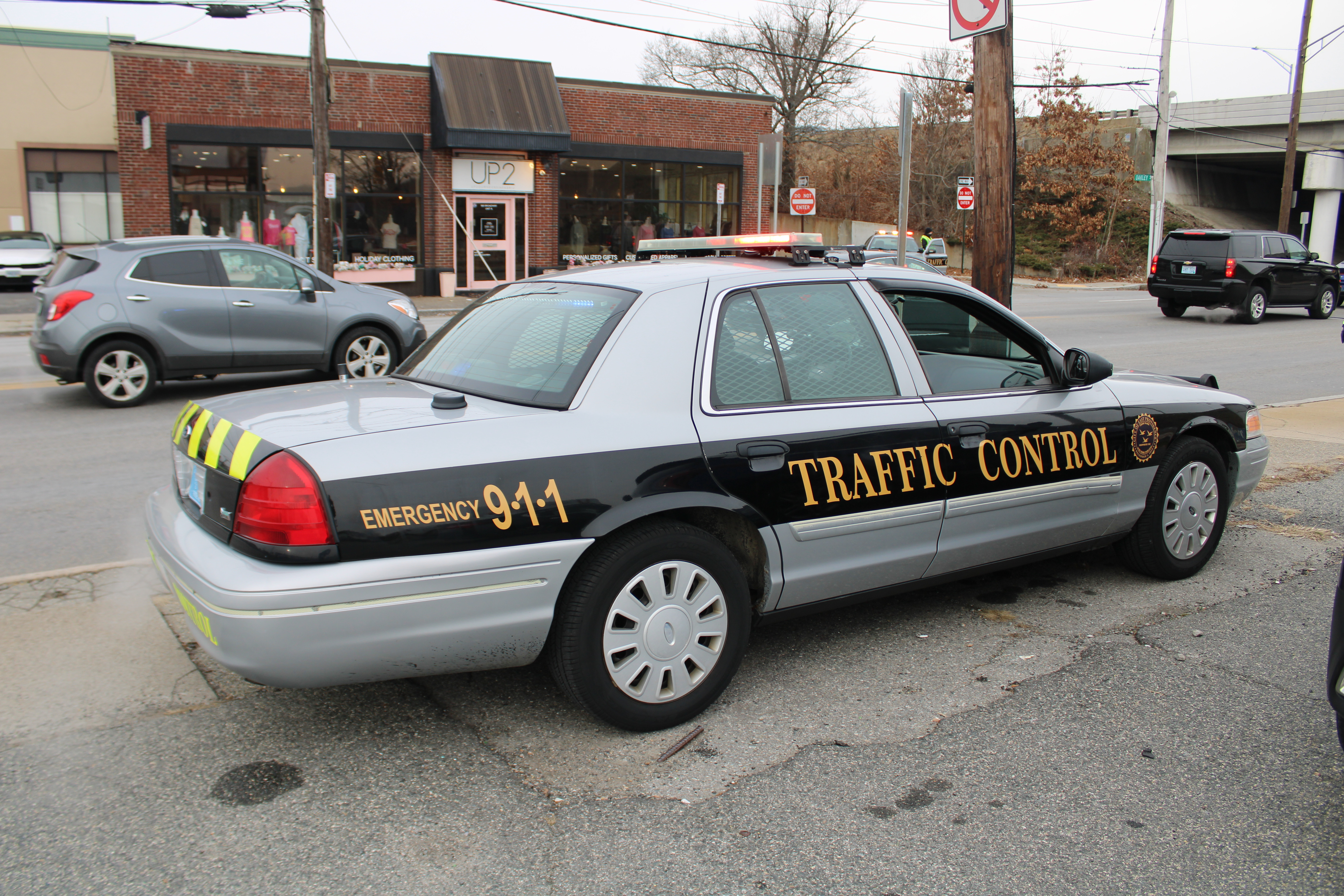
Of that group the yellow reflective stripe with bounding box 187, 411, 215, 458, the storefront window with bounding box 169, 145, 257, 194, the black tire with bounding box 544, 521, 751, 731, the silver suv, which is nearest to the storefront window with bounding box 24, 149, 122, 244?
the storefront window with bounding box 169, 145, 257, 194

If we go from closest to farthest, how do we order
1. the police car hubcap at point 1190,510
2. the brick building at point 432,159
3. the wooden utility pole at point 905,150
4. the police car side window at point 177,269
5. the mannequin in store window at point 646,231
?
1. the police car hubcap at point 1190,510
2. the wooden utility pole at point 905,150
3. the police car side window at point 177,269
4. the brick building at point 432,159
5. the mannequin in store window at point 646,231

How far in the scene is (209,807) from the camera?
9.88 ft

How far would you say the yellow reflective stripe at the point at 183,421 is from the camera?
12.4 feet

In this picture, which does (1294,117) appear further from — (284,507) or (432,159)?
(284,507)

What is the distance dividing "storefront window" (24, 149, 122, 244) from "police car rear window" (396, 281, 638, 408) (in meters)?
30.2

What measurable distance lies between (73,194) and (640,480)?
32.7 metres

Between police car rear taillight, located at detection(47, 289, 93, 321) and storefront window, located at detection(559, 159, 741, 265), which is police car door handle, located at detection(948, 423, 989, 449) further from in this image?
→ storefront window, located at detection(559, 159, 741, 265)

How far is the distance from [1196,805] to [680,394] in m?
2.03

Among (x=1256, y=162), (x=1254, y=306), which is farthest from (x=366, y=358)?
(x=1256, y=162)

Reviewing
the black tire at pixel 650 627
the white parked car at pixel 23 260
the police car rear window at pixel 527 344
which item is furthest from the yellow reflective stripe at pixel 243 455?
the white parked car at pixel 23 260

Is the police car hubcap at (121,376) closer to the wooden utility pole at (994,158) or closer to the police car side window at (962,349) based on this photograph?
the wooden utility pole at (994,158)

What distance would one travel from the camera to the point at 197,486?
344 centimetres

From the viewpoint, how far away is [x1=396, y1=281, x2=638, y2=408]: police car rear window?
11.7 ft

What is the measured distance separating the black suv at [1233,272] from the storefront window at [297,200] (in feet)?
54.7
